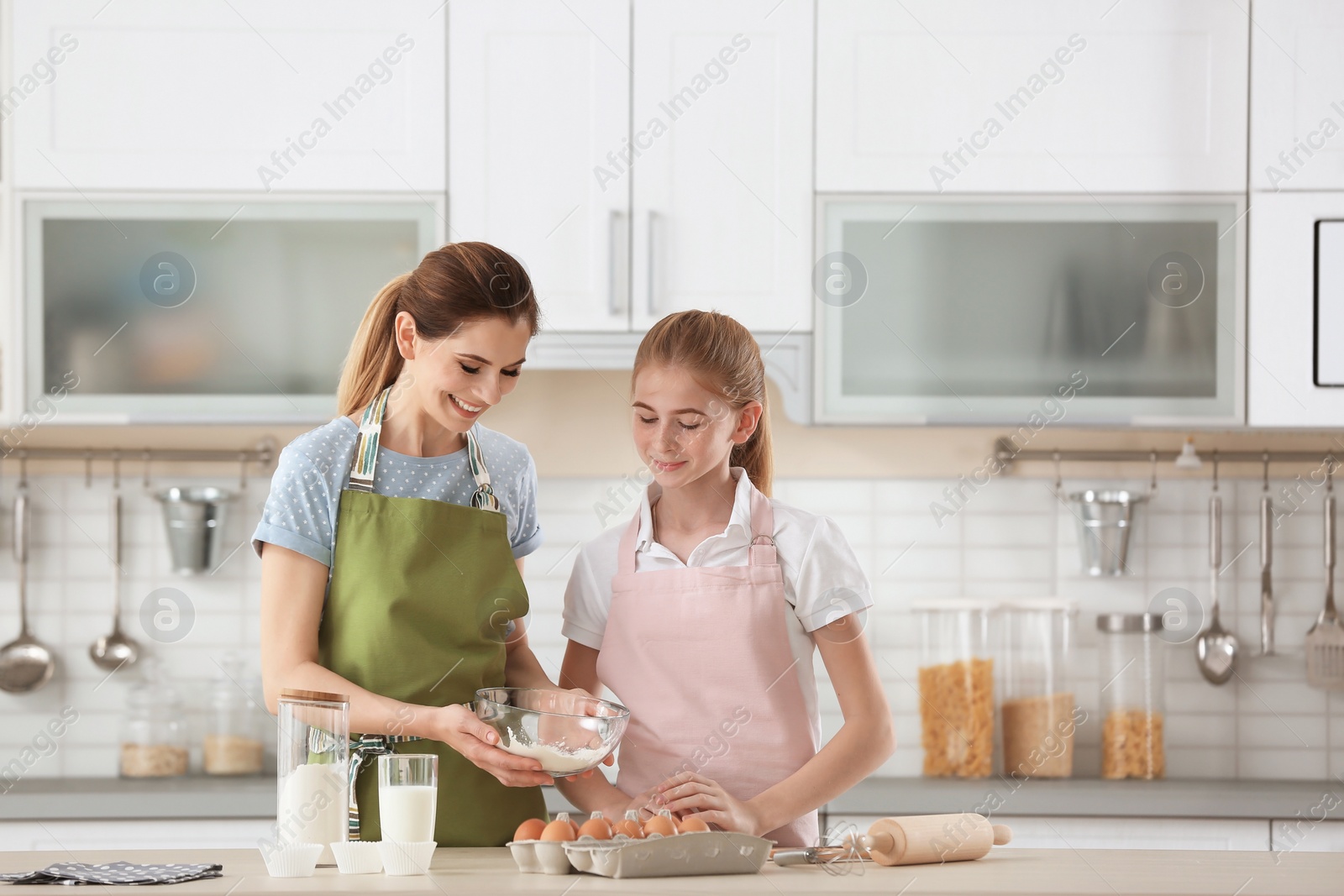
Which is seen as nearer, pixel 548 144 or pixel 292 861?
pixel 292 861

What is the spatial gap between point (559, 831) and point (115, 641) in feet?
6.29

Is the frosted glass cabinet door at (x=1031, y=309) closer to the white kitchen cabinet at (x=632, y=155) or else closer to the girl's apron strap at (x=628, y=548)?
the white kitchen cabinet at (x=632, y=155)

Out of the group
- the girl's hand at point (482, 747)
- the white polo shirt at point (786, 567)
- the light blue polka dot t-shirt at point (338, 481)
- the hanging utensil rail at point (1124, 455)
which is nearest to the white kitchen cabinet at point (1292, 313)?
the hanging utensil rail at point (1124, 455)

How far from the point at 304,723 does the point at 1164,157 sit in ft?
6.76

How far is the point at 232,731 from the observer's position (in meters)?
2.65

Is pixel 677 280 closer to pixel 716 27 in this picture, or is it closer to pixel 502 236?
pixel 502 236

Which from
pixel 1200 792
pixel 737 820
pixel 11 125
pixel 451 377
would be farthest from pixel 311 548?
pixel 1200 792

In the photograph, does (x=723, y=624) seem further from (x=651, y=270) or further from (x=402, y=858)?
(x=651, y=270)

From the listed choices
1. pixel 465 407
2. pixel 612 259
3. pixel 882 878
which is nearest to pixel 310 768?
pixel 465 407

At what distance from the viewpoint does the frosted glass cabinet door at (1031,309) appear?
8.29 feet

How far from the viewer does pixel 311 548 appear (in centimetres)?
146

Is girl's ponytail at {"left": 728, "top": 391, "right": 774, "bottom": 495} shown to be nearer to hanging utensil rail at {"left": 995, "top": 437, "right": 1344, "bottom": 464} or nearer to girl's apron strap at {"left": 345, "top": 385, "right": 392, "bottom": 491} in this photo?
girl's apron strap at {"left": 345, "top": 385, "right": 392, "bottom": 491}

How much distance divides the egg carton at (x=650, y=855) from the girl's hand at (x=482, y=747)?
0.34 feet

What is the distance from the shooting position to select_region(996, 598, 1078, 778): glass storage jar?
2551mm
